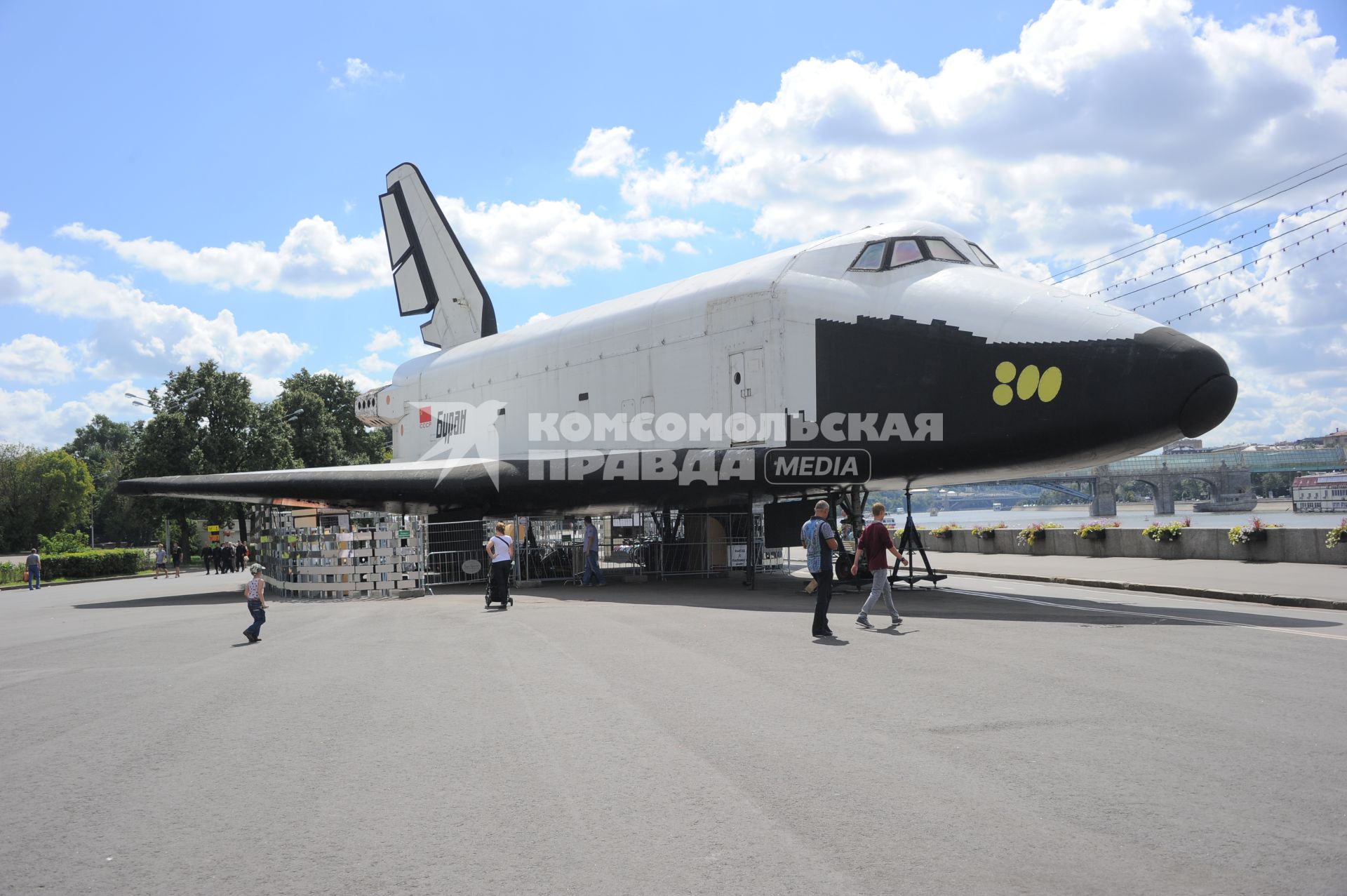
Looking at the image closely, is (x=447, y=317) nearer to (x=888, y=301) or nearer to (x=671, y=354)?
(x=671, y=354)

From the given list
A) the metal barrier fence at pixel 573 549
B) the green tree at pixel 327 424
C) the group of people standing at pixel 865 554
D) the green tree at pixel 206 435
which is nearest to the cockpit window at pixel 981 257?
the group of people standing at pixel 865 554

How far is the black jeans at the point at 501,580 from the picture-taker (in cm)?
1220

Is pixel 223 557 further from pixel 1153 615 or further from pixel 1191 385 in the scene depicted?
pixel 1191 385

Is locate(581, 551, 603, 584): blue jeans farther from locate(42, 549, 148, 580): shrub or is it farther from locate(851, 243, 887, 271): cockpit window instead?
locate(42, 549, 148, 580): shrub

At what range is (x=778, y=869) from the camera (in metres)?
3.13

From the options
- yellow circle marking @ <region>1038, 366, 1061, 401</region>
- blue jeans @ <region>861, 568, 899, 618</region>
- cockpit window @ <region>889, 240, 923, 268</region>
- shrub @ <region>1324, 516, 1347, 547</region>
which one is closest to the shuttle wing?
cockpit window @ <region>889, 240, 923, 268</region>

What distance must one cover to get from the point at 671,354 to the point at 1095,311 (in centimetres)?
579

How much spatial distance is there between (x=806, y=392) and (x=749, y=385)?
0.91 metres

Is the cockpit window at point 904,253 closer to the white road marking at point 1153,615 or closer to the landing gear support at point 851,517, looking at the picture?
the landing gear support at point 851,517

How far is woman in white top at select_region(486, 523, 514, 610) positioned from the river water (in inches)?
520

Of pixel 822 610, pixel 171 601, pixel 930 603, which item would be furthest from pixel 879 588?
pixel 171 601

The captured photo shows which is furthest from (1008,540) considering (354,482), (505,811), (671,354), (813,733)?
(505,811)

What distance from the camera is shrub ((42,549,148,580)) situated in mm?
36406

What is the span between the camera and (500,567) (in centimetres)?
1228
